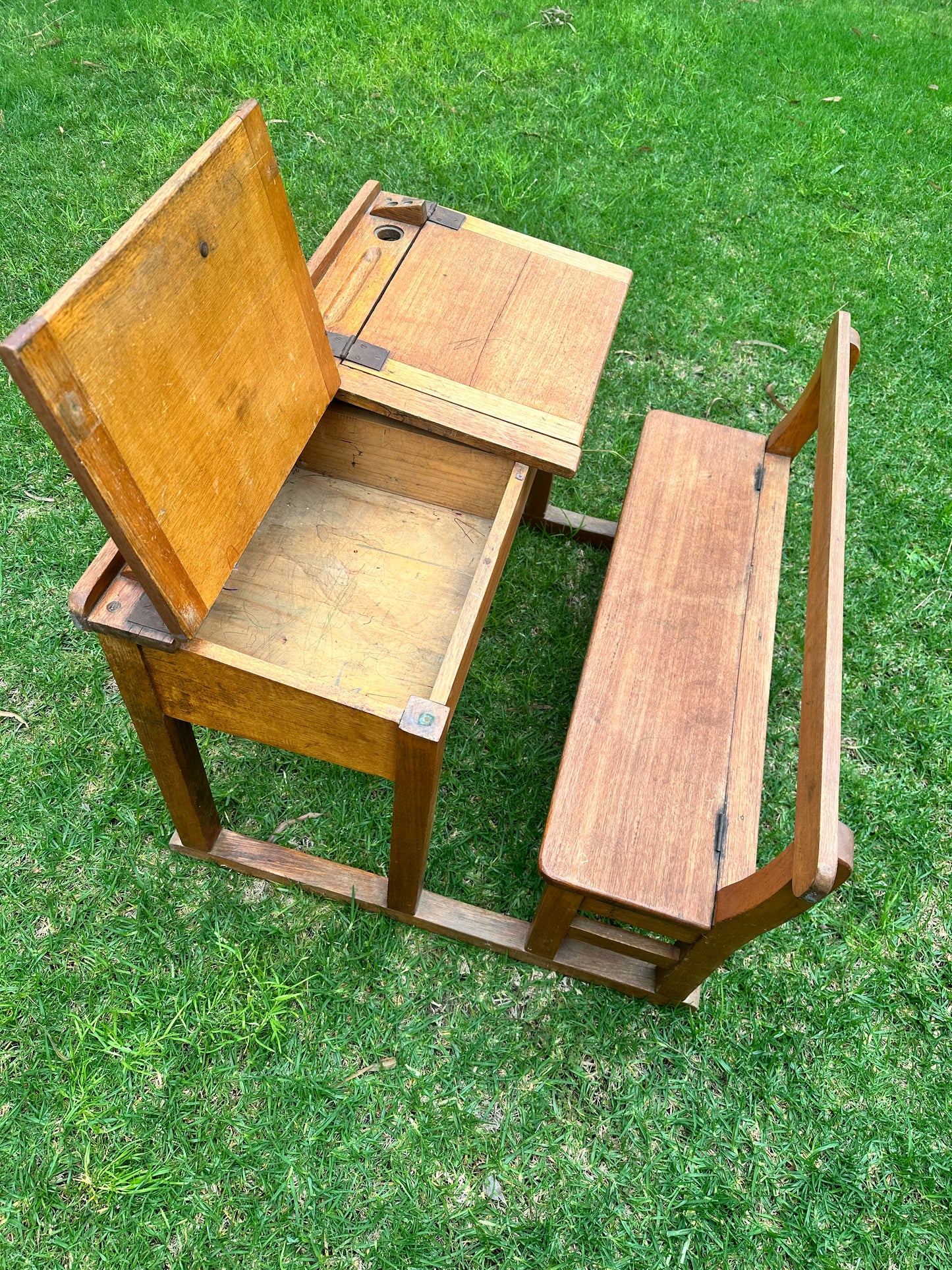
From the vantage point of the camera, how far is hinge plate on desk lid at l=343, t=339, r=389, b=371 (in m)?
1.91

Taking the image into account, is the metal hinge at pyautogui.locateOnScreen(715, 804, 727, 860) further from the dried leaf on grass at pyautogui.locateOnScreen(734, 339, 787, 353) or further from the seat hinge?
the dried leaf on grass at pyautogui.locateOnScreen(734, 339, 787, 353)

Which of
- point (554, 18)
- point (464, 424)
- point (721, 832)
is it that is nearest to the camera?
point (721, 832)

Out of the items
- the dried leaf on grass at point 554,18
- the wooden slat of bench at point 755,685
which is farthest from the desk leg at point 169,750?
the dried leaf on grass at point 554,18

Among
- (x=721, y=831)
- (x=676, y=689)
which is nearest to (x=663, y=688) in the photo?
(x=676, y=689)

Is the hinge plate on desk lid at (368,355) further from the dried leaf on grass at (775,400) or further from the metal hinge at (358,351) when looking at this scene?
the dried leaf on grass at (775,400)

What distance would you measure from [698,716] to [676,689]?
3.0 inches

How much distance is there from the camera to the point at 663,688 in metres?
1.90

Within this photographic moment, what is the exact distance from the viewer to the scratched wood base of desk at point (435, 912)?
6.72 ft

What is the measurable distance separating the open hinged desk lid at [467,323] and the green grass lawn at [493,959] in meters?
0.89

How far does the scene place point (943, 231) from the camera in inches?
164

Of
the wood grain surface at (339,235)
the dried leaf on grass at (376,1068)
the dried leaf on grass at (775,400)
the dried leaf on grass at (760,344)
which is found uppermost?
the wood grain surface at (339,235)

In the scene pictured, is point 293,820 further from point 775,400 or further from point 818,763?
point 775,400

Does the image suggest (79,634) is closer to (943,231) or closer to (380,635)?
(380,635)

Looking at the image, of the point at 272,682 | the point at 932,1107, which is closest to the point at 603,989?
the point at 932,1107
